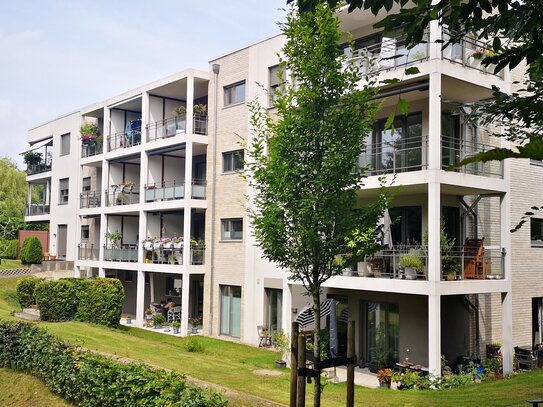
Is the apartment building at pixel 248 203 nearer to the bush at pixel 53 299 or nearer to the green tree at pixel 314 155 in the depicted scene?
the green tree at pixel 314 155

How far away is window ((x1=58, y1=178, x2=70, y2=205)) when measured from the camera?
4075 centimetres

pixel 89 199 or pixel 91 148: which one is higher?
pixel 91 148

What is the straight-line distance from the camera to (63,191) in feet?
135

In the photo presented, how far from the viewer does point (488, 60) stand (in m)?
5.96

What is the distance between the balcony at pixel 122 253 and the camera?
31328 millimetres

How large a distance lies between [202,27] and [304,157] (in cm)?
633

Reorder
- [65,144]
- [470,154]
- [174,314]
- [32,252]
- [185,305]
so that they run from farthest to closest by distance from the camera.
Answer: [65,144], [32,252], [174,314], [185,305], [470,154]

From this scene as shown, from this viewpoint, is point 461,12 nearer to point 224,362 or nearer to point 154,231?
point 224,362

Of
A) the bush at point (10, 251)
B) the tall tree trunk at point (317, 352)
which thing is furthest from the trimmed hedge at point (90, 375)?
the bush at point (10, 251)

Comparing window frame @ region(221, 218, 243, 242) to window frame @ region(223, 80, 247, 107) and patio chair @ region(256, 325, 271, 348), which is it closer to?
patio chair @ region(256, 325, 271, 348)

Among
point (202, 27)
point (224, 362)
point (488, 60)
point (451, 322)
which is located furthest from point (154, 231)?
point (488, 60)

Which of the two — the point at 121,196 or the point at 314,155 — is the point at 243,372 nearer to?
the point at 314,155

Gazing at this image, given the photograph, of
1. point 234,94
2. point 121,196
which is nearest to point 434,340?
point 234,94

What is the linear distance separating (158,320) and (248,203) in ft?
28.0
